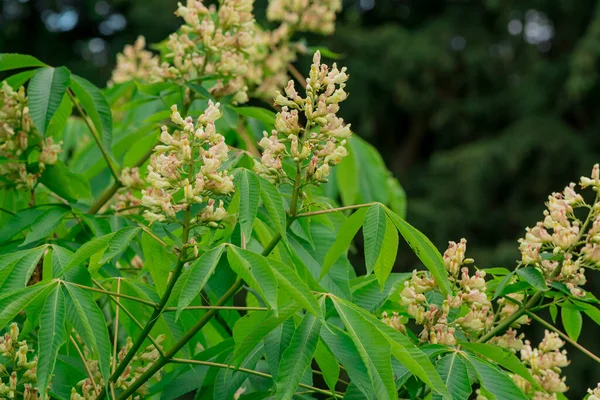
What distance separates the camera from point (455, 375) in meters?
1.49

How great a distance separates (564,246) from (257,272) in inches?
25.8

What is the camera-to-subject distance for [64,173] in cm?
216

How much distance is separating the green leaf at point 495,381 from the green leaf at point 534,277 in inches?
7.0

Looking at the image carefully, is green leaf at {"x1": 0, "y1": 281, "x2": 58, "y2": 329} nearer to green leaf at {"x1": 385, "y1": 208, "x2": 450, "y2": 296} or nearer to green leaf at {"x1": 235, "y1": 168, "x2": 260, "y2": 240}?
green leaf at {"x1": 235, "y1": 168, "x2": 260, "y2": 240}

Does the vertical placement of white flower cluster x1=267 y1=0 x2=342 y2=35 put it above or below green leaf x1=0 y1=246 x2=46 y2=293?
above

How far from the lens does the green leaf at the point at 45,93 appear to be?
1.95 m

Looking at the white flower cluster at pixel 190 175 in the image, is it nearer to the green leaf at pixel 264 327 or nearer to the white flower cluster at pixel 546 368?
the green leaf at pixel 264 327

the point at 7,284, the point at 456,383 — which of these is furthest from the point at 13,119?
the point at 456,383

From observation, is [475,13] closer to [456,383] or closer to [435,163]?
[435,163]

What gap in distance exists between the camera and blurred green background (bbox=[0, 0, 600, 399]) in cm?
1129

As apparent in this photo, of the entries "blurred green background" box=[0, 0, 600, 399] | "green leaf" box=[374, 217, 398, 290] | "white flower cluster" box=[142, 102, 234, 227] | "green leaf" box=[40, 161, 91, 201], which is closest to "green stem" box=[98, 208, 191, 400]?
"white flower cluster" box=[142, 102, 234, 227]

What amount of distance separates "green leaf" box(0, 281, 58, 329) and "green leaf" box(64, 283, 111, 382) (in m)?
0.04

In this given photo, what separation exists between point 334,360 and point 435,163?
1032 cm

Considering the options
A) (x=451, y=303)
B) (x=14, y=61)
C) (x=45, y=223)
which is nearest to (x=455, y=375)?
(x=451, y=303)
